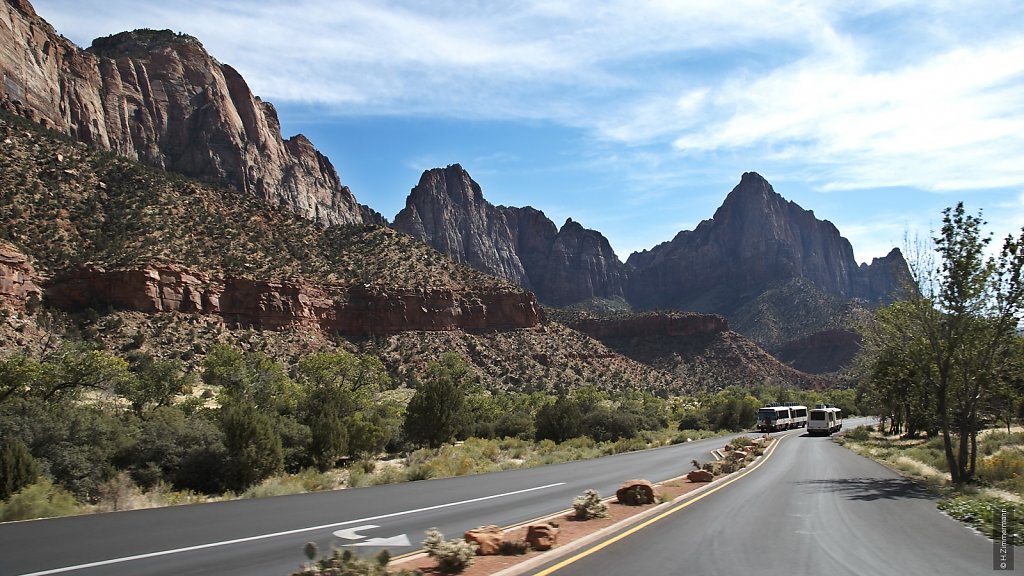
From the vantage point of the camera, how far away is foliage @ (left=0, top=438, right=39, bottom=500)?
46.1ft

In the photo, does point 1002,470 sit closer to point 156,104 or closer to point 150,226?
point 150,226

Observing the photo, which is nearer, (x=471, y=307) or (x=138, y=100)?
(x=471, y=307)

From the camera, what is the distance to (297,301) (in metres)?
71.9

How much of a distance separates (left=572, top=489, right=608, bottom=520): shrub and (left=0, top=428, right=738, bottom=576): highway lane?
1.18 metres

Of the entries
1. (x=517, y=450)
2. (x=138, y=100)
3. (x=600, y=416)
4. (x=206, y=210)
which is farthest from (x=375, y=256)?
(x=138, y=100)

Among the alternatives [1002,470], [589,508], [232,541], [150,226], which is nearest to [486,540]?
[589,508]

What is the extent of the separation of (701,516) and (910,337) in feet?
43.4

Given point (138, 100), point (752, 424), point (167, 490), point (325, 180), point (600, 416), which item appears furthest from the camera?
point (325, 180)

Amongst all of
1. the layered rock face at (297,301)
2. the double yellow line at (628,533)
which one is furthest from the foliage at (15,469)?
the layered rock face at (297,301)

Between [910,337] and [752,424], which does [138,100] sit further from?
[910,337]

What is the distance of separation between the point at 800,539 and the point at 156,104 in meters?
136

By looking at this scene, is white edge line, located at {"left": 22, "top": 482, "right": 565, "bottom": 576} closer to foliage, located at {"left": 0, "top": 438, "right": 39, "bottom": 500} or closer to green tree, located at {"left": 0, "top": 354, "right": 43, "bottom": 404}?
foliage, located at {"left": 0, "top": 438, "right": 39, "bottom": 500}

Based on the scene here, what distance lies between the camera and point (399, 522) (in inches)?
488

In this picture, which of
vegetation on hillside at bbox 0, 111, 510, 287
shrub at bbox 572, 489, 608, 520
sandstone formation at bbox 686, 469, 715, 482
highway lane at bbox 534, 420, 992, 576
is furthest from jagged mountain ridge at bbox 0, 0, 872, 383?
highway lane at bbox 534, 420, 992, 576
